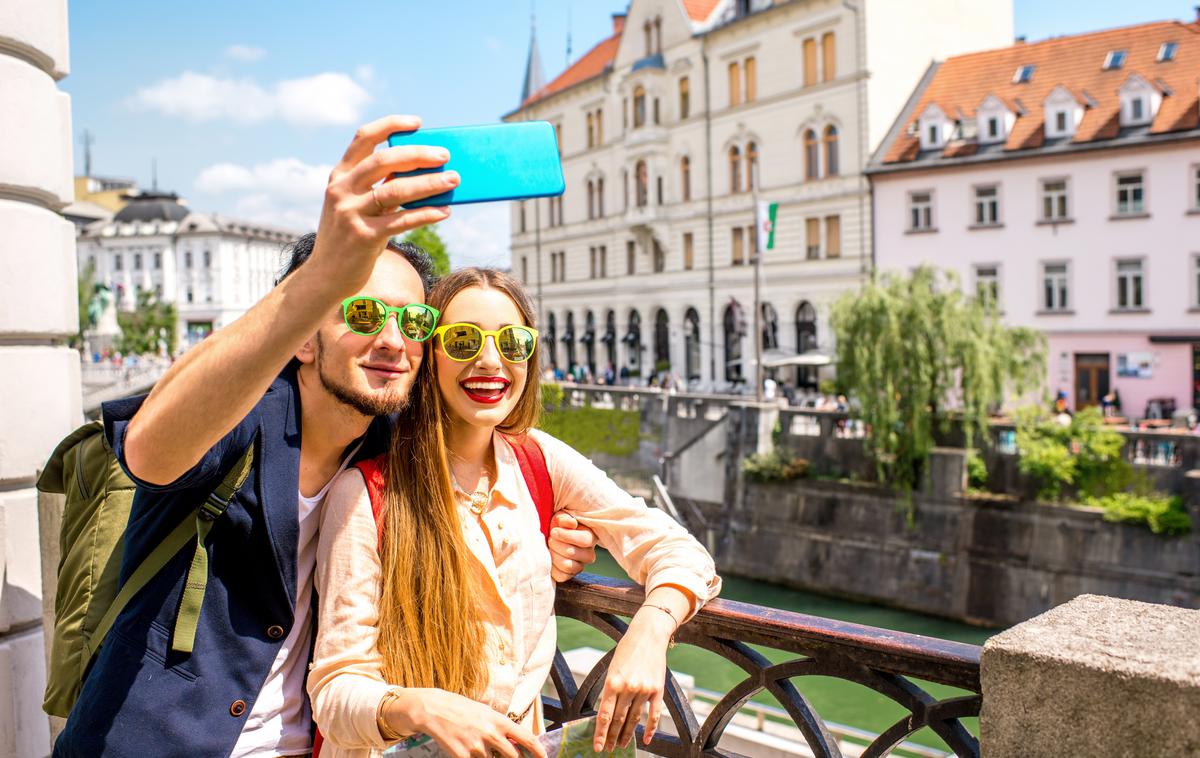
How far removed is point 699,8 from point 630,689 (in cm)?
4074

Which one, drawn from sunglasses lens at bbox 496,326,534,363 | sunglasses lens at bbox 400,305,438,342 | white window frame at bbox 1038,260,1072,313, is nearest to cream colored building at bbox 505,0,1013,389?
white window frame at bbox 1038,260,1072,313

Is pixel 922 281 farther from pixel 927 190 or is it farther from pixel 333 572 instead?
pixel 333 572

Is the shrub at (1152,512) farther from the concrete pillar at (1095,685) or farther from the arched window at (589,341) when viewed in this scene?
the arched window at (589,341)

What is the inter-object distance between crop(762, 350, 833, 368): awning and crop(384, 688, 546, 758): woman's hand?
2594 cm

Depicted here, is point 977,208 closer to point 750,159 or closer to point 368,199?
point 750,159

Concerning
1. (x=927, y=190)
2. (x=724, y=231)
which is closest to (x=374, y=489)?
(x=927, y=190)

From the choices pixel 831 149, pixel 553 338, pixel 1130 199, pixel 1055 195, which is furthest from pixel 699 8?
pixel 1130 199

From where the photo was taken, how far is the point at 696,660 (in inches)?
695

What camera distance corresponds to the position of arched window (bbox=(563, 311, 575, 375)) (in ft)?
153

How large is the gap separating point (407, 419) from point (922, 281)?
1998cm

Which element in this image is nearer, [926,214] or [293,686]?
[293,686]

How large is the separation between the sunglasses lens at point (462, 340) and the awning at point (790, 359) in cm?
2561

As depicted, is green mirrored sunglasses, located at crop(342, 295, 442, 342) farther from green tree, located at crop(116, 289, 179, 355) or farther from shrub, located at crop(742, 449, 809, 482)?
green tree, located at crop(116, 289, 179, 355)

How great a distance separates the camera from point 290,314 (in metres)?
1.61
